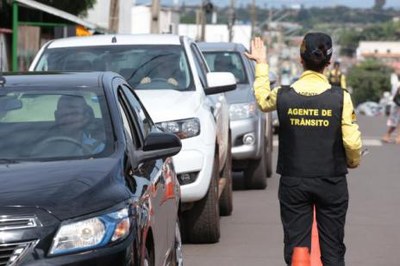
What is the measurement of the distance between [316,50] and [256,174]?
7.87 metres

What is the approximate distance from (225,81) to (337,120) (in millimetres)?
4423

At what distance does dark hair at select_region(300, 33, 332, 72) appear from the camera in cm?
658

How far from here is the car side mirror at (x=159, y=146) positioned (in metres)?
6.29

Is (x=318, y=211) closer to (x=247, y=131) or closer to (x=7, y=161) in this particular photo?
(x=7, y=161)

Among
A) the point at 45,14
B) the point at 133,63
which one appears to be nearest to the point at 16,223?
the point at 133,63

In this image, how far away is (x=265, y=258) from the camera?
938cm

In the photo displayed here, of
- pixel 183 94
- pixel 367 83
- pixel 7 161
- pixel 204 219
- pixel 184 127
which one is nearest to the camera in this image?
pixel 7 161

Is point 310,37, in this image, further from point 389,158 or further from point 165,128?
point 389,158

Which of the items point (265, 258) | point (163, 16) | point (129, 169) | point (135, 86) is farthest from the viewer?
point (163, 16)

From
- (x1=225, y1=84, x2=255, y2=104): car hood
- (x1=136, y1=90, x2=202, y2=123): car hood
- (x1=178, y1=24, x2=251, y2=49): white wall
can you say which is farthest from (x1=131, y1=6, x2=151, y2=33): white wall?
(x1=136, y1=90, x2=202, y2=123): car hood

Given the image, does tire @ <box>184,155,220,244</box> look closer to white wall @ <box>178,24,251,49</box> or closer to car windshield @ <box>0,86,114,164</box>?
car windshield @ <box>0,86,114,164</box>

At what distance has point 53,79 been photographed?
6.79 metres

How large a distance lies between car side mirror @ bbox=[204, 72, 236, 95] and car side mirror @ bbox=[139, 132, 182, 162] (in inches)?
159

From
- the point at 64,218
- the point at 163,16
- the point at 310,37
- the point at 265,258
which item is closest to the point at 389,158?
the point at 265,258
